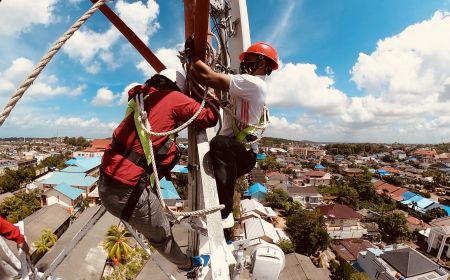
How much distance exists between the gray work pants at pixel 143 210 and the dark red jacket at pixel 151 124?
83mm

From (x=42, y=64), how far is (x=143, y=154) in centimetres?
74

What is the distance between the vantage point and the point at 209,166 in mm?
1969

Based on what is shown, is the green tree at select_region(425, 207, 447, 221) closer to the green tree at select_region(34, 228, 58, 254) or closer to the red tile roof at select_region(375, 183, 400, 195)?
the red tile roof at select_region(375, 183, 400, 195)

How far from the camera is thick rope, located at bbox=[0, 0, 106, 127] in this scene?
3.90ft

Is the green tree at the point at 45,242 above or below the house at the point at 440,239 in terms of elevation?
above

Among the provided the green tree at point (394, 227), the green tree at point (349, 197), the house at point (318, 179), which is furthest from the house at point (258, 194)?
the house at point (318, 179)

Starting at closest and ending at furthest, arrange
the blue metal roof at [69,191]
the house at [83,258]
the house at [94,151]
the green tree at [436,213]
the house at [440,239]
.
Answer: the house at [83,258]
the house at [440,239]
the blue metal roof at [69,191]
the green tree at [436,213]
the house at [94,151]

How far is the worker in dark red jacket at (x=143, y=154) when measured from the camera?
5.66ft

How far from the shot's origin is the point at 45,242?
16.0m

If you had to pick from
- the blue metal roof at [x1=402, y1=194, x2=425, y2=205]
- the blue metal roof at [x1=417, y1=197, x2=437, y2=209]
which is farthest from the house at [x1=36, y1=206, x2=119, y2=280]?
the blue metal roof at [x1=402, y1=194, x2=425, y2=205]

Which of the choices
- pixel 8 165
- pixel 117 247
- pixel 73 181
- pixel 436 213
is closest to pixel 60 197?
pixel 73 181

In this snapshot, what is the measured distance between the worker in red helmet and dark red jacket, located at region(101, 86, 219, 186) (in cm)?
24

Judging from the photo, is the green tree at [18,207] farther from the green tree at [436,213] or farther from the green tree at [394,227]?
the green tree at [436,213]

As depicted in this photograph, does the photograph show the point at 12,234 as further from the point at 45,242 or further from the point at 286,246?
the point at 286,246
